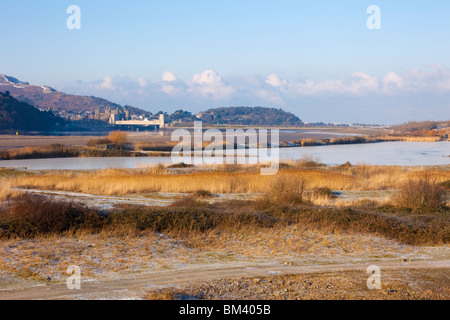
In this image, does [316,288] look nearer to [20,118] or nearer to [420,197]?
[420,197]

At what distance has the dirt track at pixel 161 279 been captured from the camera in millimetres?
8344

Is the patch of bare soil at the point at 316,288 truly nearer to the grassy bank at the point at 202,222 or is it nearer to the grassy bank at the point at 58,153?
the grassy bank at the point at 202,222

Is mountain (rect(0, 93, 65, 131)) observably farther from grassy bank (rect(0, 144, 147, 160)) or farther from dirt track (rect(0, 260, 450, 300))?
dirt track (rect(0, 260, 450, 300))

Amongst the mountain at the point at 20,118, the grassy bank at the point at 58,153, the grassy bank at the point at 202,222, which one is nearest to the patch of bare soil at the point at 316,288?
the grassy bank at the point at 202,222

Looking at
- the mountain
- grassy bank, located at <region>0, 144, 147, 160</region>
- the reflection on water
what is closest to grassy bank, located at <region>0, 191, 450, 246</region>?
the reflection on water

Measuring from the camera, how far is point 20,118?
13138cm

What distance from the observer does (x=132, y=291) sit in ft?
28.3

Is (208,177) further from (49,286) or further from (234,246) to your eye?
(49,286)

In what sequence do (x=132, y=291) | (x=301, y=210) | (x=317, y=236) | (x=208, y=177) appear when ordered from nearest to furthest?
(x=132, y=291) < (x=317, y=236) < (x=301, y=210) < (x=208, y=177)

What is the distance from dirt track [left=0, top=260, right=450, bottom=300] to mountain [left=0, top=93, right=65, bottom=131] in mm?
125814

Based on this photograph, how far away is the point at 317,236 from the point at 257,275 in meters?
4.19

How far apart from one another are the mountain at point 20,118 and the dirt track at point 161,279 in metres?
126

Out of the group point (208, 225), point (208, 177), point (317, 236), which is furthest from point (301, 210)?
point (208, 177)

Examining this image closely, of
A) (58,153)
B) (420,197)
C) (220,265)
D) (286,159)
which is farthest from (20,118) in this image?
(220,265)
